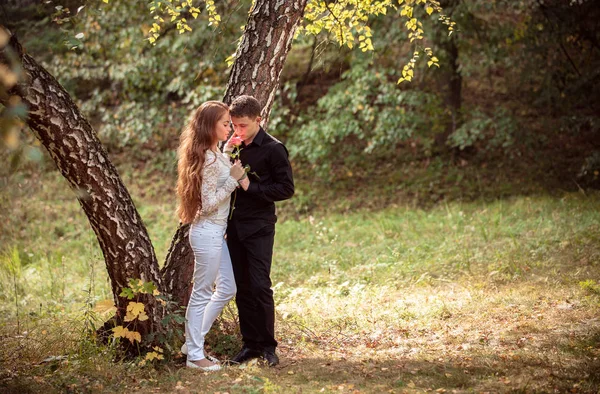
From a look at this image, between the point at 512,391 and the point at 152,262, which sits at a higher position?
the point at 152,262

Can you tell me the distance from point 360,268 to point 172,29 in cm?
755

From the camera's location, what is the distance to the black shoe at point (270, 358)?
453 cm

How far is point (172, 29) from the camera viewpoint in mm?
12766

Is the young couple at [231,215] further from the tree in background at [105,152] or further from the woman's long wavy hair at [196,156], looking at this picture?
the tree in background at [105,152]

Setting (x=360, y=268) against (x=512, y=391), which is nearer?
(x=512, y=391)

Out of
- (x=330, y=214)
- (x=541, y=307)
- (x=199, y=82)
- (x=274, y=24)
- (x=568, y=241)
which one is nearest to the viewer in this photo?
(x=274, y=24)

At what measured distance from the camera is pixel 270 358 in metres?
4.56

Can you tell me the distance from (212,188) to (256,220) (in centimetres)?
42

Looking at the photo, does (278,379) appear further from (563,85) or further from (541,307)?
(563,85)

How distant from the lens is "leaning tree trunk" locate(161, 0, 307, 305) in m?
4.97

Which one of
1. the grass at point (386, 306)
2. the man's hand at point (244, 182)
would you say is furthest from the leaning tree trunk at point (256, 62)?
the man's hand at point (244, 182)

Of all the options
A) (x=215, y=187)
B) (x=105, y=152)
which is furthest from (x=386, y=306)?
(x=105, y=152)

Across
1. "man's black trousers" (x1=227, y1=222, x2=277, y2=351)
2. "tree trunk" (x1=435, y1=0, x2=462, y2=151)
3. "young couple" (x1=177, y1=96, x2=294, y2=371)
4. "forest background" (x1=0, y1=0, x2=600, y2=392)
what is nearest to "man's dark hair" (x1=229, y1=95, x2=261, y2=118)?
"young couple" (x1=177, y1=96, x2=294, y2=371)

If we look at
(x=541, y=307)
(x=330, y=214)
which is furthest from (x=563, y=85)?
(x=541, y=307)
